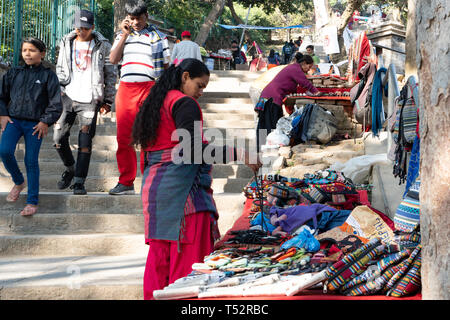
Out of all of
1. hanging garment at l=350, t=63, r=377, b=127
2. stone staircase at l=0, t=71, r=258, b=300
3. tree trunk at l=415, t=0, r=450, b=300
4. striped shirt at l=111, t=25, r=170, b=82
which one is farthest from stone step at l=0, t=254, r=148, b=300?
hanging garment at l=350, t=63, r=377, b=127

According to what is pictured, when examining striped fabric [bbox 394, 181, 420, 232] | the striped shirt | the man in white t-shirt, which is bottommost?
striped fabric [bbox 394, 181, 420, 232]

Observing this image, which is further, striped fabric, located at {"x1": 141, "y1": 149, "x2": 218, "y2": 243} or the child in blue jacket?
the child in blue jacket

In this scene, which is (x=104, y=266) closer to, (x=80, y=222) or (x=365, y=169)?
(x=80, y=222)

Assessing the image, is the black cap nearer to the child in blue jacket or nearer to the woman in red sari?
the child in blue jacket

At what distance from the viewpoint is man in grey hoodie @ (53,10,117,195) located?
6.15 m

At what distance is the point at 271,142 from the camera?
8227 millimetres

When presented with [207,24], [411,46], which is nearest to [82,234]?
[411,46]

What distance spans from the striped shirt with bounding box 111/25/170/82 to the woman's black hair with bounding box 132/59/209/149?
2.28 metres

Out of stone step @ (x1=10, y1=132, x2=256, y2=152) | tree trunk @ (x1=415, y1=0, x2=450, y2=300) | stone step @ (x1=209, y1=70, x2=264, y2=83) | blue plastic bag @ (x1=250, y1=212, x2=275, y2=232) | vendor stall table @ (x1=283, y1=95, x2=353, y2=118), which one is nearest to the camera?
tree trunk @ (x1=415, y1=0, x2=450, y2=300)

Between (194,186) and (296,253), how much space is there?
2.51ft

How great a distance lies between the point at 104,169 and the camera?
7.45 metres

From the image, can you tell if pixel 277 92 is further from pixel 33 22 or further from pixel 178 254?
pixel 178 254

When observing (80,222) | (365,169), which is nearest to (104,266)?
(80,222)
